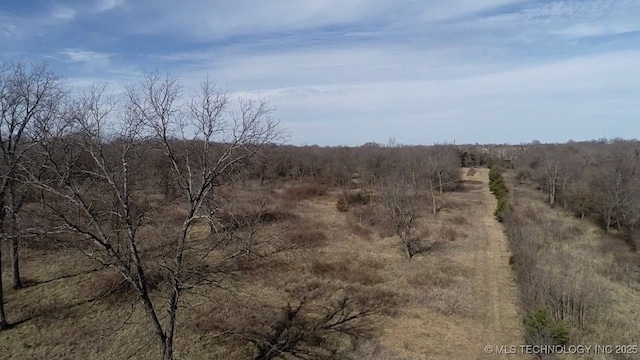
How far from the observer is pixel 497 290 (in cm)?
2036

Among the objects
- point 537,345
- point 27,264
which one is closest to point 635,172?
point 537,345

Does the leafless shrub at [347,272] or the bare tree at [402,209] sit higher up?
the bare tree at [402,209]

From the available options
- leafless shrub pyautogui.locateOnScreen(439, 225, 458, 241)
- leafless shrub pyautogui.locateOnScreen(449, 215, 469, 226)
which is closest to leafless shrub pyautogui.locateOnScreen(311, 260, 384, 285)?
leafless shrub pyautogui.locateOnScreen(439, 225, 458, 241)

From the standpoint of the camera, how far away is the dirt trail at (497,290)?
1576 cm

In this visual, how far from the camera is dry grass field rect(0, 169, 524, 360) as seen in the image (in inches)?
572

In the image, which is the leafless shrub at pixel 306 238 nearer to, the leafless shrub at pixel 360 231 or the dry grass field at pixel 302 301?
the dry grass field at pixel 302 301

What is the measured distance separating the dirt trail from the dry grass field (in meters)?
0.06

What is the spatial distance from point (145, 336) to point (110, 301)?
368cm

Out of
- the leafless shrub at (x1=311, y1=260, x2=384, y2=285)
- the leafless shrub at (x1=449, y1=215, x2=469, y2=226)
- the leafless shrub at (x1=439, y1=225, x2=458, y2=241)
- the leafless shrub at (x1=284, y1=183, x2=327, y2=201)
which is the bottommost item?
the leafless shrub at (x1=311, y1=260, x2=384, y2=285)

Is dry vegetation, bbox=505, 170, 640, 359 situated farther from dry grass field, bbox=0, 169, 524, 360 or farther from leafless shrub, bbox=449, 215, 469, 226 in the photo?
leafless shrub, bbox=449, 215, 469, 226

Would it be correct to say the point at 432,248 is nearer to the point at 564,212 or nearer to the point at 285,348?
the point at 285,348

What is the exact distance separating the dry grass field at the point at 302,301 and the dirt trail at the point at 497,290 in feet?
0.19

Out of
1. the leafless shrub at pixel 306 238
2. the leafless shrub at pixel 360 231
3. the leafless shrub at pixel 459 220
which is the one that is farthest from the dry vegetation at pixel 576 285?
the leafless shrub at pixel 306 238

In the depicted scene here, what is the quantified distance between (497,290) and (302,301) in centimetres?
907
